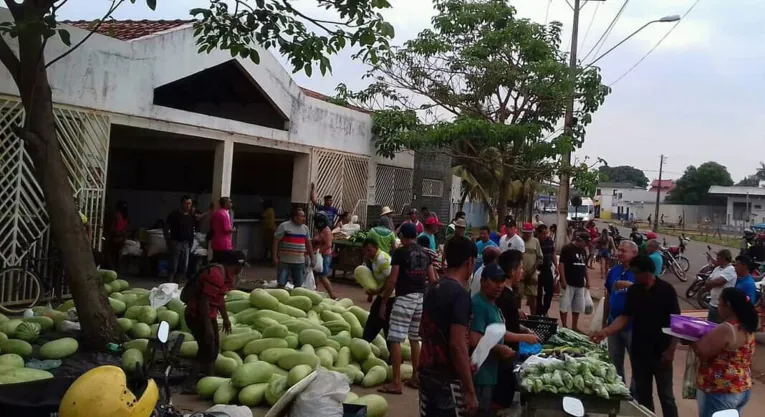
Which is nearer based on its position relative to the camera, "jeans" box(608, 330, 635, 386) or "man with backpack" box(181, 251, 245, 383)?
"man with backpack" box(181, 251, 245, 383)

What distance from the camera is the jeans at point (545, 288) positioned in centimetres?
1048

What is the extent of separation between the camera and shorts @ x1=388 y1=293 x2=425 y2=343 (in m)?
6.62

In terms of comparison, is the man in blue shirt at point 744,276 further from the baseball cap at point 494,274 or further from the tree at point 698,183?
the tree at point 698,183

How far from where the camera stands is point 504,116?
58.7 feet

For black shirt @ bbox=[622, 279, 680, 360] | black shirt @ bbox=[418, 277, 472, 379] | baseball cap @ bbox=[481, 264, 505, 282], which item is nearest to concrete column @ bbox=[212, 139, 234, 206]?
black shirt @ bbox=[622, 279, 680, 360]

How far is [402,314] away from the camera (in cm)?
666

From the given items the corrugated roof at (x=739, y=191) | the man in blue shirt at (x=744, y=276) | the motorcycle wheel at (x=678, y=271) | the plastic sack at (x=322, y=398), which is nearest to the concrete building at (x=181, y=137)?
the plastic sack at (x=322, y=398)

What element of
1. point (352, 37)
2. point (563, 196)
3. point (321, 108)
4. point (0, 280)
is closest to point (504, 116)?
point (563, 196)

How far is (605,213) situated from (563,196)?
2666 inches

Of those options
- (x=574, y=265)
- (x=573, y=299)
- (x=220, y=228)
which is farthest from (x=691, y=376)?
(x=220, y=228)

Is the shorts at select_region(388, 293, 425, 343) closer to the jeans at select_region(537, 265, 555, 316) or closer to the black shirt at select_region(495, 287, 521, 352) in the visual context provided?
the black shirt at select_region(495, 287, 521, 352)

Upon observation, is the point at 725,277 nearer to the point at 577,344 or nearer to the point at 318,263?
the point at 577,344

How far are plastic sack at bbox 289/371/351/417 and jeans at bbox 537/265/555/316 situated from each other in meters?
6.84

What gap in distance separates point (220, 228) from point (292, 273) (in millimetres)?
1531
